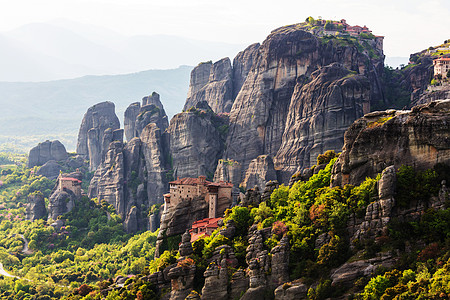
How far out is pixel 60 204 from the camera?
143 metres

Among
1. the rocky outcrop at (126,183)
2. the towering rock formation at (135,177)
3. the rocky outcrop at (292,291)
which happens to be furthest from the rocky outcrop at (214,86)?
the rocky outcrop at (292,291)

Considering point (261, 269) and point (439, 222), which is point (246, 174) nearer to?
point (261, 269)

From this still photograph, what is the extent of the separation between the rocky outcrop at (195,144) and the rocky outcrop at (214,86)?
22.3 m

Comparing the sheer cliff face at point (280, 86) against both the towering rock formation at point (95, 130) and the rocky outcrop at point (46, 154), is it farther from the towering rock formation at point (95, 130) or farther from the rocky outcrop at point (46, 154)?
the rocky outcrop at point (46, 154)

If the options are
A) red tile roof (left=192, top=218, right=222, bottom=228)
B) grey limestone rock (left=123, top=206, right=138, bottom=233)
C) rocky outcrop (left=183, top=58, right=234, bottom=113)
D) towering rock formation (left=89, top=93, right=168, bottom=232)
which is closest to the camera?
red tile roof (left=192, top=218, right=222, bottom=228)

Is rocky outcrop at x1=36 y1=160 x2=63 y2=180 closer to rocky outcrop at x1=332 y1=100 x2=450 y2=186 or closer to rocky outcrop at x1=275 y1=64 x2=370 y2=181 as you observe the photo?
rocky outcrop at x1=275 y1=64 x2=370 y2=181

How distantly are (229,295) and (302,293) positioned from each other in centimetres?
817

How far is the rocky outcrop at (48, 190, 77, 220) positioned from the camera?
143 metres

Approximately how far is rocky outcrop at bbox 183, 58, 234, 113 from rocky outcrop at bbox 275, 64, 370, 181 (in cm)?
4059

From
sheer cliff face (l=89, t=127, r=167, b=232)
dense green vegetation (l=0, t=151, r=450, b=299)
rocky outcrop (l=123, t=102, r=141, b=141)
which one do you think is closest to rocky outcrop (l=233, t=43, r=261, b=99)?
rocky outcrop (l=123, t=102, r=141, b=141)

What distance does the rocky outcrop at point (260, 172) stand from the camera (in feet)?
393

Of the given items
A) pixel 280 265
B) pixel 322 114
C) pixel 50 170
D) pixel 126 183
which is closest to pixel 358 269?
pixel 280 265

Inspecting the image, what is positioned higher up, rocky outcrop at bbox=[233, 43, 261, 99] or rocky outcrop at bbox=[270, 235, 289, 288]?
rocky outcrop at bbox=[233, 43, 261, 99]

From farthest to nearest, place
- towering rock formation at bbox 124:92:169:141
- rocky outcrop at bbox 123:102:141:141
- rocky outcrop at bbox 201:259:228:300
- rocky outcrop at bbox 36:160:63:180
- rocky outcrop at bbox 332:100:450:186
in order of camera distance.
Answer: rocky outcrop at bbox 123:102:141:141 → rocky outcrop at bbox 36:160:63:180 → towering rock formation at bbox 124:92:169:141 → rocky outcrop at bbox 201:259:228:300 → rocky outcrop at bbox 332:100:450:186
